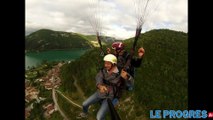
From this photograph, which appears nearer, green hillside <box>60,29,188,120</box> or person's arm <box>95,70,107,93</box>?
person's arm <box>95,70,107,93</box>

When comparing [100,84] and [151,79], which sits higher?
[100,84]

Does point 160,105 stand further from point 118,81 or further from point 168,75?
point 118,81

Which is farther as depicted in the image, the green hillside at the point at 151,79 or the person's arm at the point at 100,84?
the green hillside at the point at 151,79

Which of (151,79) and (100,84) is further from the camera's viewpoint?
(151,79)
